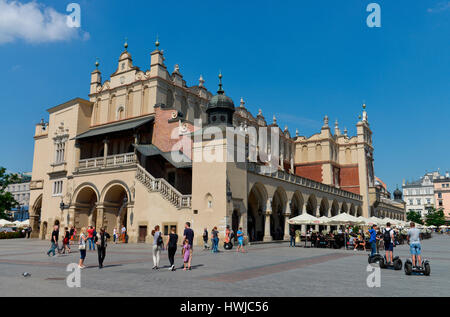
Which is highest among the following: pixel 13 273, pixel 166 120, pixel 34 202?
pixel 166 120

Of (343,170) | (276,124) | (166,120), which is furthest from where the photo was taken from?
(343,170)

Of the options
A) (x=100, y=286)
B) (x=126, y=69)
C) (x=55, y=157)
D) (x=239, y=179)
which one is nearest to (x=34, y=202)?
(x=55, y=157)

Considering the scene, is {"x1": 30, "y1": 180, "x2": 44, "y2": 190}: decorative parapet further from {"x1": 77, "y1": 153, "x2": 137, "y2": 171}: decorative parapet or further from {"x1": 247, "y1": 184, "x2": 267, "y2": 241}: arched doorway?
{"x1": 247, "y1": 184, "x2": 267, "y2": 241}: arched doorway

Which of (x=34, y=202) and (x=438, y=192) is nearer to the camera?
(x=34, y=202)

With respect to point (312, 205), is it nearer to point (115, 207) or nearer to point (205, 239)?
point (115, 207)

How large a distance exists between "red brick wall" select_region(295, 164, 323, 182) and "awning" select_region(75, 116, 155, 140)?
30.3 m

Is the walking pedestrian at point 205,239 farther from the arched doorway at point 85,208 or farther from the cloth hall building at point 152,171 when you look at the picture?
the arched doorway at point 85,208

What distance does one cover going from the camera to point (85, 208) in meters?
36.3

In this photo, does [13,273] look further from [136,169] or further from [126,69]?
[126,69]

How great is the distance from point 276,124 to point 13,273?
147 feet

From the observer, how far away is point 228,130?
2603cm

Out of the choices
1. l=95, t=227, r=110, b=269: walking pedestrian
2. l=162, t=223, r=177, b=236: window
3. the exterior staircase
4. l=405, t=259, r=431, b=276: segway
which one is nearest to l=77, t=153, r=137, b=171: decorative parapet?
the exterior staircase

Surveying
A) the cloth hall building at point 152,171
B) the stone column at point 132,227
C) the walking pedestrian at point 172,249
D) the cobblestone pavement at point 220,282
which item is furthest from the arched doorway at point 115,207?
the walking pedestrian at point 172,249

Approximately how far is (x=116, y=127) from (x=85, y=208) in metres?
8.64
